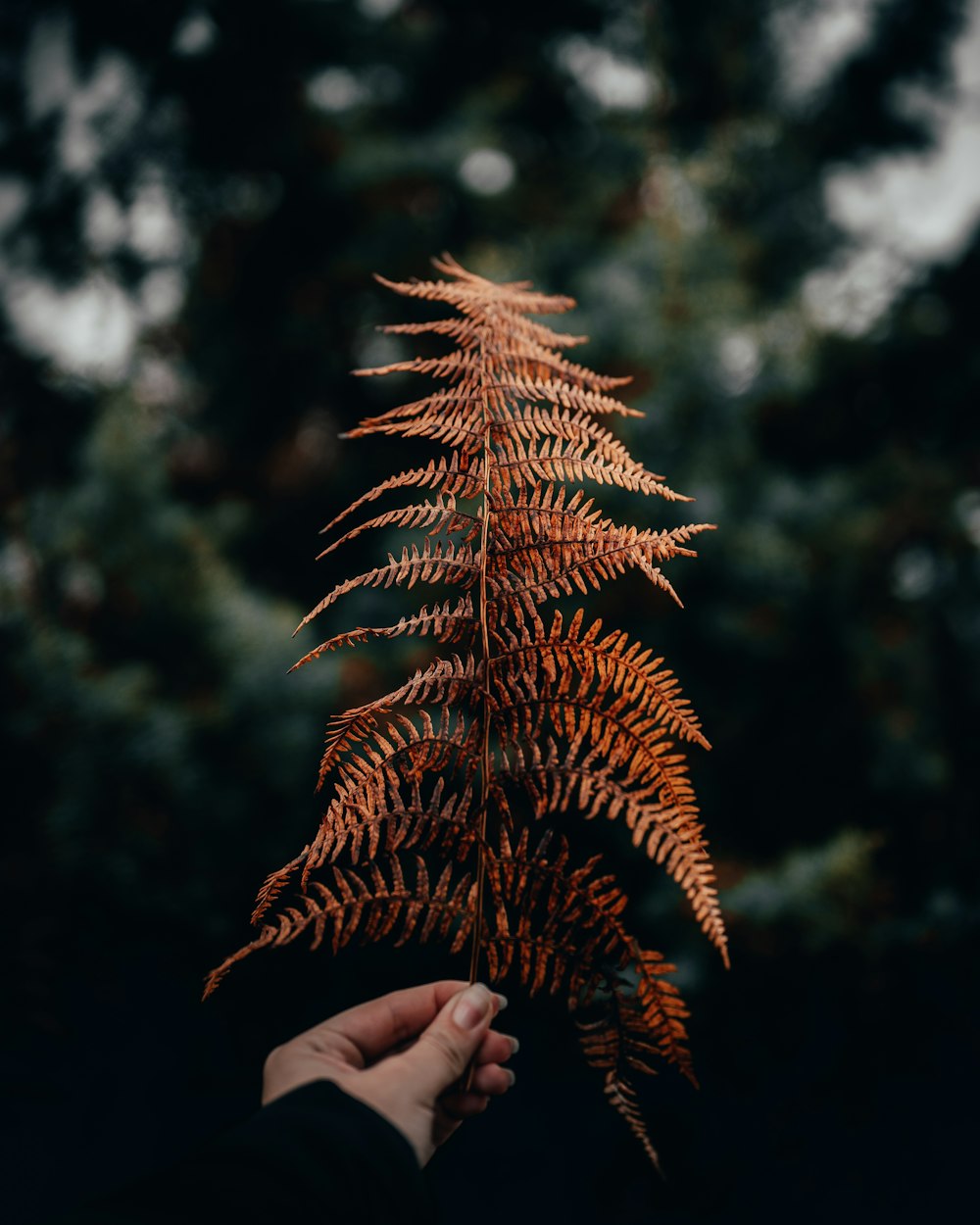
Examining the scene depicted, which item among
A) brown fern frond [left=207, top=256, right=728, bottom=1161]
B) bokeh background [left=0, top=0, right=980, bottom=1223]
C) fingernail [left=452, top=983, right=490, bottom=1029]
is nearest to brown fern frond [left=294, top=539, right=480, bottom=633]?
brown fern frond [left=207, top=256, right=728, bottom=1161]

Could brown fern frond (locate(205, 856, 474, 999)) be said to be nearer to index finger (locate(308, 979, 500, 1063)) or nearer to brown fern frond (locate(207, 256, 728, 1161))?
brown fern frond (locate(207, 256, 728, 1161))

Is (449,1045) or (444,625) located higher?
(444,625)

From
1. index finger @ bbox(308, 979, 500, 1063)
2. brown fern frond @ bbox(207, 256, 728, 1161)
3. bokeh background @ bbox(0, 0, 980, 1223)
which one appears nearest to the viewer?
brown fern frond @ bbox(207, 256, 728, 1161)

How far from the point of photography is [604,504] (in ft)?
6.89

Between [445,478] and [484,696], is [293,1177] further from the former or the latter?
[445,478]

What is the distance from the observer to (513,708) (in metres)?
0.61

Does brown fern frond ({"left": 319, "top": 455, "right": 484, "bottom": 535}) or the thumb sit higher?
brown fern frond ({"left": 319, "top": 455, "right": 484, "bottom": 535})

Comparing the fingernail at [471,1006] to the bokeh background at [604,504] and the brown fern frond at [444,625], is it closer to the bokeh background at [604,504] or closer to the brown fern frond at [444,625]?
the brown fern frond at [444,625]

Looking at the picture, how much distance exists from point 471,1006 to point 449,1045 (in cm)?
3

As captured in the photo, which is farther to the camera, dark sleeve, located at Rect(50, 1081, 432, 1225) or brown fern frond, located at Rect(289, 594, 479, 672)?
brown fern frond, located at Rect(289, 594, 479, 672)

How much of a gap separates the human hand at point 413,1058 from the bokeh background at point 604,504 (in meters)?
1.26

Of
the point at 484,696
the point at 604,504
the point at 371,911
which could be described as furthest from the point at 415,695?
the point at 604,504

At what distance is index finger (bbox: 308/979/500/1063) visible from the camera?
670 millimetres

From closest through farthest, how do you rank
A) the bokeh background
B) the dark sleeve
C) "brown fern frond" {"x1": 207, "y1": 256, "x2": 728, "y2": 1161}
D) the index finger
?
the dark sleeve → "brown fern frond" {"x1": 207, "y1": 256, "x2": 728, "y2": 1161} → the index finger → the bokeh background
